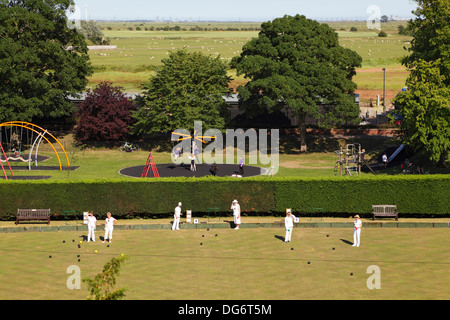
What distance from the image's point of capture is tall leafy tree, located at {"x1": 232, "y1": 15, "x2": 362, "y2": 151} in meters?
68.6

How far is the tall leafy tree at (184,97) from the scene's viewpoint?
2768 inches

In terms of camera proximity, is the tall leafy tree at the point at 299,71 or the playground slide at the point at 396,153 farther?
the tall leafy tree at the point at 299,71

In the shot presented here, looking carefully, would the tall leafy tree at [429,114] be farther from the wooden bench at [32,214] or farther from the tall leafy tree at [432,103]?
the wooden bench at [32,214]

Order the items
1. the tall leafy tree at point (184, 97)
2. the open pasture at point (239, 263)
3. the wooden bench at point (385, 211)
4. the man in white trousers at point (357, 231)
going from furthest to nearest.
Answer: the tall leafy tree at point (184, 97) → the wooden bench at point (385, 211) → the man in white trousers at point (357, 231) → the open pasture at point (239, 263)

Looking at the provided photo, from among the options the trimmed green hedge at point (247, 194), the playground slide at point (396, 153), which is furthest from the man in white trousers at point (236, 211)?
the playground slide at point (396, 153)

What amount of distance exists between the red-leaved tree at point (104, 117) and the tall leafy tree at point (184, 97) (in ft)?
4.75

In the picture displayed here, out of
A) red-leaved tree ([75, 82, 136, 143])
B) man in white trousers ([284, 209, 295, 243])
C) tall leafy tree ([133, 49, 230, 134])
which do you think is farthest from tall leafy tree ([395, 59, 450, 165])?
red-leaved tree ([75, 82, 136, 143])

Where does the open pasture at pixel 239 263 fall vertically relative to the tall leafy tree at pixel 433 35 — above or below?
below

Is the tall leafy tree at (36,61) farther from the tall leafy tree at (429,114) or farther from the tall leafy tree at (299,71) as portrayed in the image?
the tall leafy tree at (429,114)

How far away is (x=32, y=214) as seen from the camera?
143 feet

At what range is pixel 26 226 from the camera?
42.2 meters

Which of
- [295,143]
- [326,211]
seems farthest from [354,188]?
[295,143]

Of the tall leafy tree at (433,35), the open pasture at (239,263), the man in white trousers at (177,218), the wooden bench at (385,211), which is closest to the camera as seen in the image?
the open pasture at (239,263)

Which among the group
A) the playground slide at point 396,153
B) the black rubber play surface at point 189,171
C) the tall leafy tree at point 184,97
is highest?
the tall leafy tree at point 184,97
